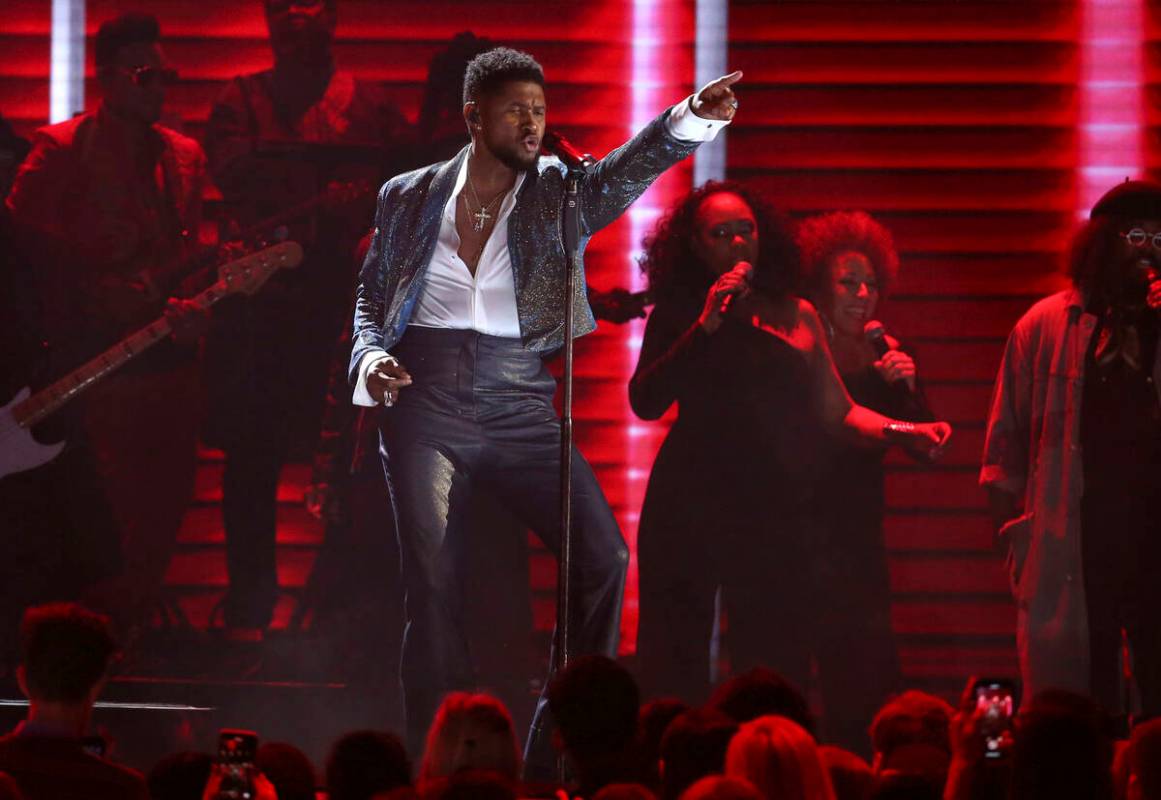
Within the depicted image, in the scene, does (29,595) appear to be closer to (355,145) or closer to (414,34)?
(355,145)

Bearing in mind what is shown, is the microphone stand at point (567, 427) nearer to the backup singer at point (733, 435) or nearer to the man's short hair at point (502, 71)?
the man's short hair at point (502, 71)

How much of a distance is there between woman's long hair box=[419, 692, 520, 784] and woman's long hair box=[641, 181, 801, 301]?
8.74ft

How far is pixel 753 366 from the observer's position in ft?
18.7

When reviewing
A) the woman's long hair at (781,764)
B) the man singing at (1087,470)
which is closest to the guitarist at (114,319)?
the man singing at (1087,470)

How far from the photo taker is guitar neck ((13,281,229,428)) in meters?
6.09

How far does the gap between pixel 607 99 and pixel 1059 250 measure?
184 cm

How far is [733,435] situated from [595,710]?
8.01 ft

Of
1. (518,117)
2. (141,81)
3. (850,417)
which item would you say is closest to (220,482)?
(141,81)

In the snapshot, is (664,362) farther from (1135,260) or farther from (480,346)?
(1135,260)

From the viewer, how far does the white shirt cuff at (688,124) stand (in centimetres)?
447

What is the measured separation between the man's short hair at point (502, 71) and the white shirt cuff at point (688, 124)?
1.76 ft

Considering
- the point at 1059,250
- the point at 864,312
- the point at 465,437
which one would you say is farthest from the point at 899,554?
the point at 465,437

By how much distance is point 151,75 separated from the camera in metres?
6.24

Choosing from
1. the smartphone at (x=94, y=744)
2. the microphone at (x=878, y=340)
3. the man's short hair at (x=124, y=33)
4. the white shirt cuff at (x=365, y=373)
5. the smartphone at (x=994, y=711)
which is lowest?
the smartphone at (x=94, y=744)
